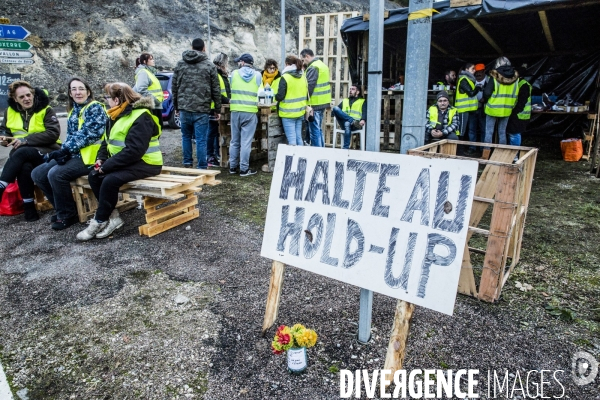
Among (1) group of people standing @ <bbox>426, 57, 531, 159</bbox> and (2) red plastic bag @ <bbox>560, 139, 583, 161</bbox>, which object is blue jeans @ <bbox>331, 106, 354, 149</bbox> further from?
(2) red plastic bag @ <bbox>560, 139, 583, 161</bbox>

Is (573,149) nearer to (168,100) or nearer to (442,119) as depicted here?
(442,119)

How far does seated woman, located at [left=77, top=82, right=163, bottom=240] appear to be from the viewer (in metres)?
4.29

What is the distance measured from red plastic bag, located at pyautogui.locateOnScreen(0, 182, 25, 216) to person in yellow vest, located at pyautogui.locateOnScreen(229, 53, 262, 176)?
3.19 meters

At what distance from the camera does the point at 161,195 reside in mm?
4293

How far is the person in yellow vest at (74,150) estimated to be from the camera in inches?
184

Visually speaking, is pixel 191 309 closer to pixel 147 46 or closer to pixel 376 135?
pixel 376 135

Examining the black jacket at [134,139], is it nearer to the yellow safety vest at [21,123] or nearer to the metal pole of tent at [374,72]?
the yellow safety vest at [21,123]

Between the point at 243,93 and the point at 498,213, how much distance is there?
4.79m

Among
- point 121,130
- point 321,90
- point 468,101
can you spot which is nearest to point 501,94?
point 468,101

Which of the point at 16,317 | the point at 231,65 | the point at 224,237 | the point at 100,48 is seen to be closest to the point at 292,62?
the point at 224,237

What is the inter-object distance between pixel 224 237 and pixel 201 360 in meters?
2.08

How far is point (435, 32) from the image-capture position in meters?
9.92

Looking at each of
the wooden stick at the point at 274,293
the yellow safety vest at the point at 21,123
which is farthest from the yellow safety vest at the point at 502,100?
the yellow safety vest at the point at 21,123

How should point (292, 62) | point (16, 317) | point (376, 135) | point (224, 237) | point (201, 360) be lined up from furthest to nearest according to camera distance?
point (292, 62), point (224, 237), point (16, 317), point (201, 360), point (376, 135)
